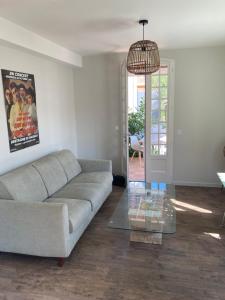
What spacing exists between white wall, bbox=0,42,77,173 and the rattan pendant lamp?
1.56m

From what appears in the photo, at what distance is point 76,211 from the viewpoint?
9.32 ft

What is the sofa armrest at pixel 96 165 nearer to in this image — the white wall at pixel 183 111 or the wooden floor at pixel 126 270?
the white wall at pixel 183 111

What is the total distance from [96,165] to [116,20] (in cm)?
232

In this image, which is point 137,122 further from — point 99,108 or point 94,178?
point 94,178

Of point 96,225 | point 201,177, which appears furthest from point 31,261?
point 201,177

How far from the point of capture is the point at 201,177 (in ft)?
16.2

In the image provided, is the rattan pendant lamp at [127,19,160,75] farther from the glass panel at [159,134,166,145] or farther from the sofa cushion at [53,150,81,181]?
the glass panel at [159,134,166,145]

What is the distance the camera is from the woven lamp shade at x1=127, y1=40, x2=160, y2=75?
2855 millimetres

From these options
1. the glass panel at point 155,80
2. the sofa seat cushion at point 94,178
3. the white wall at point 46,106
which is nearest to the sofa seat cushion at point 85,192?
the sofa seat cushion at point 94,178

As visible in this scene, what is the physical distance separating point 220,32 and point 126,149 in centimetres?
241

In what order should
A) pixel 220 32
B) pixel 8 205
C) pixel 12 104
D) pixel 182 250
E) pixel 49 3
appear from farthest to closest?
1. pixel 220 32
2. pixel 12 104
3. pixel 182 250
4. pixel 8 205
5. pixel 49 3

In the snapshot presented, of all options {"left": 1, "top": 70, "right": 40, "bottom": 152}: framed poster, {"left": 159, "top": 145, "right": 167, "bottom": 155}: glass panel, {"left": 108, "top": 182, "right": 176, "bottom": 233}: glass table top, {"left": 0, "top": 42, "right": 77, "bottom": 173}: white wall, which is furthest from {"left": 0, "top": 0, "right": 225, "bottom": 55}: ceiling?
{"left": 108, "top": 182, "right": 176, "bottom": 233}: glass table top

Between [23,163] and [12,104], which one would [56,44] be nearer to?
[12,104]

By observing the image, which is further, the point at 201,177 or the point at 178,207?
the point at 201,177
